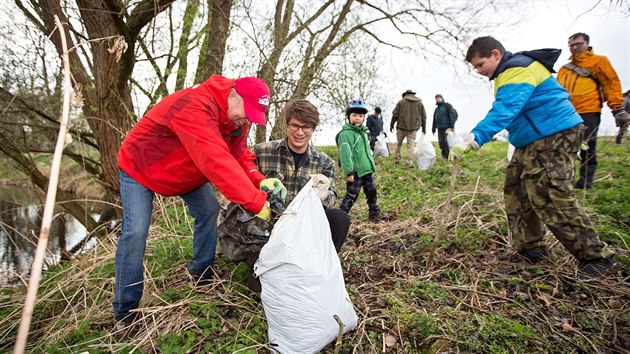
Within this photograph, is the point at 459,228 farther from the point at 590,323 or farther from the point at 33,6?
the point at 33,6

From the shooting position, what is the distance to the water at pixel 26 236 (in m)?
4.07

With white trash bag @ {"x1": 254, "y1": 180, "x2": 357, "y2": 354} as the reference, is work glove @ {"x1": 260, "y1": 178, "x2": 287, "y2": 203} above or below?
above

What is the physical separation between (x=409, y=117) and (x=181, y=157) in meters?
6.59

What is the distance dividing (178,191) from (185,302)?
750 millimetres

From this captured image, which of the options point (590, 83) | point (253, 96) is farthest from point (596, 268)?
point (253, 96)

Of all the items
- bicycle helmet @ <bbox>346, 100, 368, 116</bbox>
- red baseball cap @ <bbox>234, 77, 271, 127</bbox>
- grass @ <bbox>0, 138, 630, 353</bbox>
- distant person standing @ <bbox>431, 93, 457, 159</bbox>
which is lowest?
grass @ <bbox>0, 138, 630, 353</bbox>

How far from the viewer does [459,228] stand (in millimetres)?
3328

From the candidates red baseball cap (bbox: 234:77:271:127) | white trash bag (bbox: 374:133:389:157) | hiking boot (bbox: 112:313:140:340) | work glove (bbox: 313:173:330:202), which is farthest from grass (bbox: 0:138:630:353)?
white trash bag (bbox: 374:133:389:157)

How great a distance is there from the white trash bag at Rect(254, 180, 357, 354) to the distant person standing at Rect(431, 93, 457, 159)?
22.5ft

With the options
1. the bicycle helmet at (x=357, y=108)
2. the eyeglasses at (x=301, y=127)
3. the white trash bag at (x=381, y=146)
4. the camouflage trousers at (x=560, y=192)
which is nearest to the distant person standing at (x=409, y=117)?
the white trash bag at (x=381, y=146)

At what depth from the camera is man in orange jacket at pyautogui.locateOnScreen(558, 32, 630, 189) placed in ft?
11.8

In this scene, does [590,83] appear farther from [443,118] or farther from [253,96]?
[443,118]

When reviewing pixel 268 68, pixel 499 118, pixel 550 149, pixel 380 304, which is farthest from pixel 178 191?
pixel 268 68

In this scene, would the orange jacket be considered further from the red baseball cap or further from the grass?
the red baseball cap
